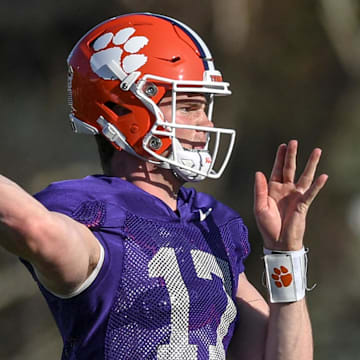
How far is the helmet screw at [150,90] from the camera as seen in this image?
225 cm

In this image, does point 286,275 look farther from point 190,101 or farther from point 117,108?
point 117,108

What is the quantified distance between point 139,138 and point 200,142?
6.6 inches

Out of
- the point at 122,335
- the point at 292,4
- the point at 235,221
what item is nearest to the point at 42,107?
the point at 292,4

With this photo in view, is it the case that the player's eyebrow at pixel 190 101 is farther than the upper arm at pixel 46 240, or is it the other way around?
the player's eyebrow at pixel 190 101

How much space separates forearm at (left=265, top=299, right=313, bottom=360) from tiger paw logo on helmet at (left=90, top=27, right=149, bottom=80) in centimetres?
77

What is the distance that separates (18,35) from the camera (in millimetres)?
6750

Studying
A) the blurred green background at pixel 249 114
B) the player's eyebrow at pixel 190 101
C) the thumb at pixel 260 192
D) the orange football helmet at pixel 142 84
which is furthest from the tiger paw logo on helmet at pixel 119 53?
the blurred green background at pixel 249 114

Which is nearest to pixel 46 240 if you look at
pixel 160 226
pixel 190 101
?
pixel 160 226

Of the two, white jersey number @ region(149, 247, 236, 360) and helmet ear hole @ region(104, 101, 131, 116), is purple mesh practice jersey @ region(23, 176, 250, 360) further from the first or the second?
helmet ear hole @ region(104, 101, 131, 116)

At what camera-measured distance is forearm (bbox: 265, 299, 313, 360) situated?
2.35 m

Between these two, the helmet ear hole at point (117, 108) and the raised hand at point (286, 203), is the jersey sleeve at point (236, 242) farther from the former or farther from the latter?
the helmet ear hole at point (117, 108)

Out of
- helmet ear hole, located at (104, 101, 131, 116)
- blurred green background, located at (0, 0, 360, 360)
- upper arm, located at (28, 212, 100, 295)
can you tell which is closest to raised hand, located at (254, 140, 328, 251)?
helmet ear hole, located at (104, 101, 131, 116)

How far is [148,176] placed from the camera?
7.51 ft

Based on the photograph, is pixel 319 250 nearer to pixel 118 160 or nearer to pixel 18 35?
pixel 18 35
